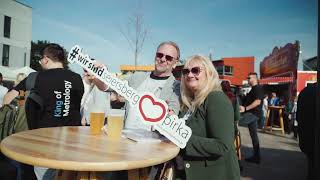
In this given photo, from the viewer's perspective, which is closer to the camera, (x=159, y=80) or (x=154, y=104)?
(x=154, y=104)

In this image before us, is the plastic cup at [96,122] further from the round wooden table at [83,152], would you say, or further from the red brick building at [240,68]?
the red brick building at [240,68]

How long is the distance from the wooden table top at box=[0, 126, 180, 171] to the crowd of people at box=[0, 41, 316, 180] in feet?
0.61

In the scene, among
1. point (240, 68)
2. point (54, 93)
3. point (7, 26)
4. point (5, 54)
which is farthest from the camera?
point (240, 68)

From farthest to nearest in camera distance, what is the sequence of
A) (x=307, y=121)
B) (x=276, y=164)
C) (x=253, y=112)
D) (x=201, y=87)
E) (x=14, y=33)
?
(x=14, y=33)
(x=253, y=112)
(x=276, y=164)
(x=307, y=121)
(x=201, y=87)

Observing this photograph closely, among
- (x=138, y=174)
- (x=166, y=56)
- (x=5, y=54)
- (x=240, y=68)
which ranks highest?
(x=5, y=54)

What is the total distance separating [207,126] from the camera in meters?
1.61

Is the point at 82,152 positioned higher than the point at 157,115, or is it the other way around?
the point at 157,115

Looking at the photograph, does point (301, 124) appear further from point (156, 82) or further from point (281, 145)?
point (281, 145)

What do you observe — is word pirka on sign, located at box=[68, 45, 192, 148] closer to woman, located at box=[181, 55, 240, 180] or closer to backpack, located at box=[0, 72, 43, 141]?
woman, located at box=[181, 55, 240, 180]

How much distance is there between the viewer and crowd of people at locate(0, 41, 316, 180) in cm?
157

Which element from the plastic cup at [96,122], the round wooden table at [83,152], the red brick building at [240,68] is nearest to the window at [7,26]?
the red brick building at [240,68]

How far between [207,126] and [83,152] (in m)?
0.67

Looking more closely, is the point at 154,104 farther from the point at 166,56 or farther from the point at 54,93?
the point at 54,93

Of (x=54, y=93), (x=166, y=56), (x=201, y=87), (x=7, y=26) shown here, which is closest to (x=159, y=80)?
(x=166, y=56)
